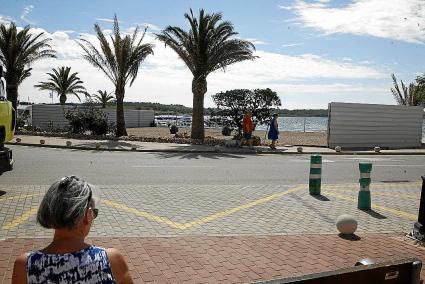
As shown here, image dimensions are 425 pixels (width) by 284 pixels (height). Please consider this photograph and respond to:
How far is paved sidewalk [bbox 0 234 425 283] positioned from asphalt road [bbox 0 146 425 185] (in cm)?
496

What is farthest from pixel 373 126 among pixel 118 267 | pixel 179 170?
pixel 118 267

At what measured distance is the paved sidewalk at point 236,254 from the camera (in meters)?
4.84

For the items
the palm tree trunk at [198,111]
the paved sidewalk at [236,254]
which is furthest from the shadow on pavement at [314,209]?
the palm tree trunk at [198,111]

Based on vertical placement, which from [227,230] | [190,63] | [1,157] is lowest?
[227,230]

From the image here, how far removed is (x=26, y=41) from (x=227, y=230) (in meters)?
28.8

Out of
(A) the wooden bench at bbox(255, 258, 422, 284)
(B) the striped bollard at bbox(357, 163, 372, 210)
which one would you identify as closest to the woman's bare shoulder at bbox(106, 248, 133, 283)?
(A) the wooden bench at bbox(255, 258, 422, 284)

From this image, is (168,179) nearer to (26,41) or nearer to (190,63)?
(190,63)

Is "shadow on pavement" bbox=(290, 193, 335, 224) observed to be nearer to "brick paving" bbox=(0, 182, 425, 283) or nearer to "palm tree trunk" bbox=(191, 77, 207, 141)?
"brick paving" bbox=(0, 182, 425, 283)

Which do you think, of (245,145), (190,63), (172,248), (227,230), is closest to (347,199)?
(227,230)

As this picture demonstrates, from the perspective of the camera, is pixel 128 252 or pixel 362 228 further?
pixel 362 228

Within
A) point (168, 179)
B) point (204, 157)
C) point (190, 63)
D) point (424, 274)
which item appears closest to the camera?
point (424, 274)

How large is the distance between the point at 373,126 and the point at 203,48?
35.7ft

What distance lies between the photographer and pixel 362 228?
7.08 metres

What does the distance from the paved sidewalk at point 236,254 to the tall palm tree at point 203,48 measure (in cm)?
1915
